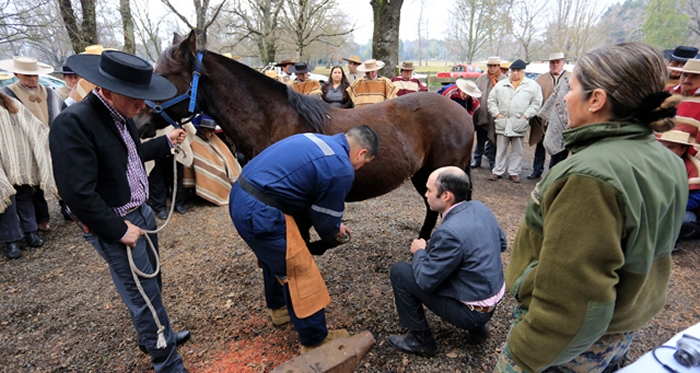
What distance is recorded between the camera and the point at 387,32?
8.05m

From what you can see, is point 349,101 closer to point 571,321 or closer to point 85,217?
point 85,217

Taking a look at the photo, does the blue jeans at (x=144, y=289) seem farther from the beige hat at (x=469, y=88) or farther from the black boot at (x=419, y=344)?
the beige hat at (x=469, y=88)

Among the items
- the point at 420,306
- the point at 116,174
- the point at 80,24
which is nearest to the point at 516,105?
the point at 420,306

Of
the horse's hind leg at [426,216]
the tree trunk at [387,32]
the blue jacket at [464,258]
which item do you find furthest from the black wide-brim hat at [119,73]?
the tree trunk at [387,32]

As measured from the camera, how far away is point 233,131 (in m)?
3.04

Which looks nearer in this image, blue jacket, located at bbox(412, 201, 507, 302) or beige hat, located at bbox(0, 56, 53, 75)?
blue jacket, located at bbox(412, 201, 507, 302)

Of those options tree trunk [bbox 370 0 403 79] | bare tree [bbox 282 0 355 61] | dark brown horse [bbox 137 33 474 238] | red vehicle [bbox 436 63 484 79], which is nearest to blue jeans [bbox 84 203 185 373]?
dark brown horse [bbox 137 33 474 238]

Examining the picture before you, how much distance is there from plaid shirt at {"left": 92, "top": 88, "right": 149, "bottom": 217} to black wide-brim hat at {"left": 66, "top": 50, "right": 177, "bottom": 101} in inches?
6.8

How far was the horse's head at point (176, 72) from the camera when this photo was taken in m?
2.80

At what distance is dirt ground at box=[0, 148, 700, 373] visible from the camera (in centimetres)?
250

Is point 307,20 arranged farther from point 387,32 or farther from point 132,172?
point 132,172

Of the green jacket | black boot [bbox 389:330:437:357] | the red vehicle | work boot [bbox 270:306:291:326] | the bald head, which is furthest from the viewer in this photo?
the red vehicle

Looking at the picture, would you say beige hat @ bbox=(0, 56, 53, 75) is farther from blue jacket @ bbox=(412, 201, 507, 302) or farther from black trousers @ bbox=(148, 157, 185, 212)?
blue jacket @ bbox=(412, 201, 507, 302)

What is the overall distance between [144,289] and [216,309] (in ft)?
3.45
